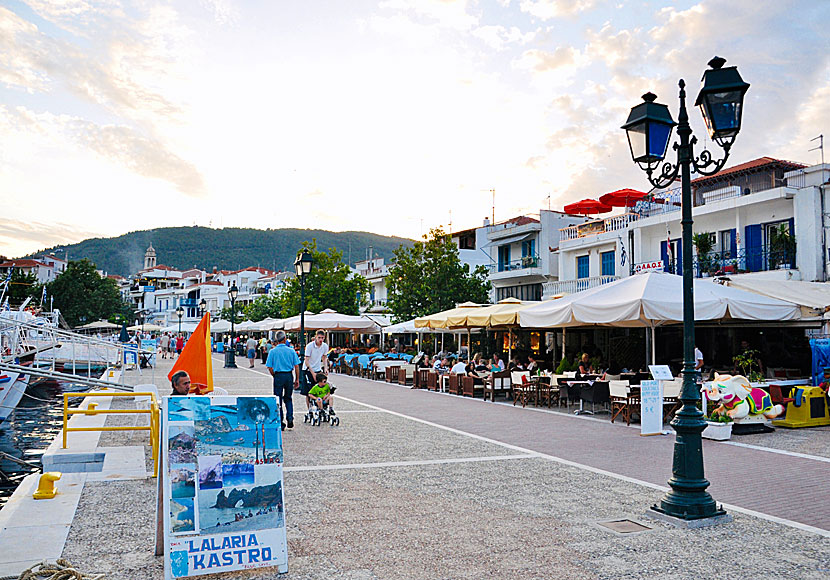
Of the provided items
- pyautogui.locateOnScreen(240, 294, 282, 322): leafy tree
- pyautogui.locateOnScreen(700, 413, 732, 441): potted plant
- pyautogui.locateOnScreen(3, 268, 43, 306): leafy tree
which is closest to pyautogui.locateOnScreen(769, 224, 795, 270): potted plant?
pyautogui.locateOnScreen(700, 413, 732, 441): potted plant

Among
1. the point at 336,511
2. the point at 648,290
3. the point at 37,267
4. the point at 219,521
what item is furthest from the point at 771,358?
the point at 37,267

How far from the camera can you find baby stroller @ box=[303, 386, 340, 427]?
41.7ft

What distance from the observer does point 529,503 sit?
6773mm

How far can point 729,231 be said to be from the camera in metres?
26.5

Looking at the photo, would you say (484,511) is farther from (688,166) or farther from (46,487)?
(46,487)

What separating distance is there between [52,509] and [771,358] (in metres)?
20.8

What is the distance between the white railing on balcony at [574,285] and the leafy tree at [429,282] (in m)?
3.76

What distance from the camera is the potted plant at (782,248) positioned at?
77.2 feet

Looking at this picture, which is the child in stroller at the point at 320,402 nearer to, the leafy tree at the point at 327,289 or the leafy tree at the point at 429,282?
the leafy tree at the point at 429,282

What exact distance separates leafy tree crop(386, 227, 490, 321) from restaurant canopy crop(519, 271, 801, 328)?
20.2 m

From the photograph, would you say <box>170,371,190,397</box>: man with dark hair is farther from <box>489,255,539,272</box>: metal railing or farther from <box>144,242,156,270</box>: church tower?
<box>144,242,156,270</box>: church tower

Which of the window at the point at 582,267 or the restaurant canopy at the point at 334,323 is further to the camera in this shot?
the window at the point at 582,267

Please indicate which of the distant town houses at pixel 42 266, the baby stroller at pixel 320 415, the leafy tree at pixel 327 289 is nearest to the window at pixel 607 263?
the leafy tree at pixel 327 289

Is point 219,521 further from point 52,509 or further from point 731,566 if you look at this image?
point 731,566
